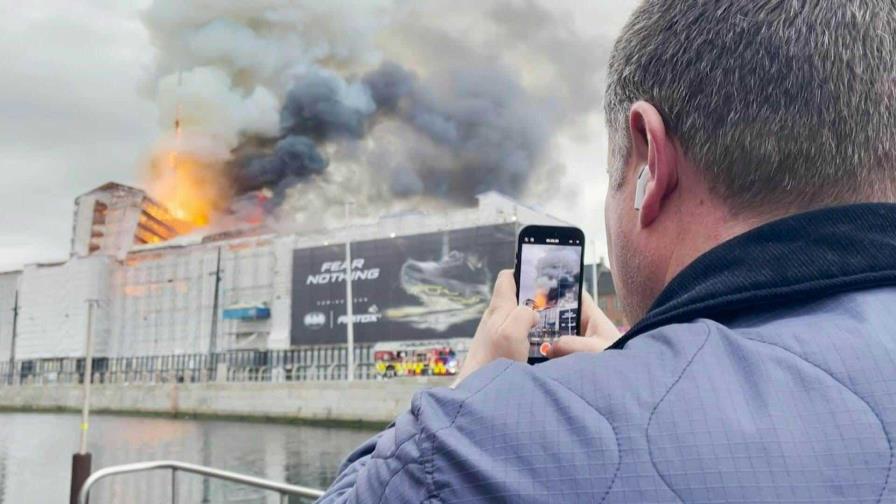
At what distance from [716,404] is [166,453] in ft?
59.4

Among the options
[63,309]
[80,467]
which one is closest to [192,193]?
[63,309]

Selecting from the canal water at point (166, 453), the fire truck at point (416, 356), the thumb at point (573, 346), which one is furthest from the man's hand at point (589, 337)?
the fire truck at point (416, 356)

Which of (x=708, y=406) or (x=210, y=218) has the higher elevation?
(x=210, y=218)

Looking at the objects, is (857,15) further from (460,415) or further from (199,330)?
(199,330)

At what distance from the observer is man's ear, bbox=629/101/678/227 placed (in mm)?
614

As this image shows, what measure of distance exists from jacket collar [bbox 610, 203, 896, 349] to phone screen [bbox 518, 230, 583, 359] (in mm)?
292

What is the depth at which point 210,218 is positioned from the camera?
56531 mm

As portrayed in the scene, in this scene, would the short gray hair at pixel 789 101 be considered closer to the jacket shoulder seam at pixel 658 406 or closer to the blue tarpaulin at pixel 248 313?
the jacket shoulder seam at pixel 658 406

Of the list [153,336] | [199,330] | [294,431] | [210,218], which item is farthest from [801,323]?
[210,218]

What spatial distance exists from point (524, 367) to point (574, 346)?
0.26 m

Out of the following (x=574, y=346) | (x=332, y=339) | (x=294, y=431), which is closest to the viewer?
(x=574, y=346)

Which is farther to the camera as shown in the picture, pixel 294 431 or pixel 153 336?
pixel 153 336

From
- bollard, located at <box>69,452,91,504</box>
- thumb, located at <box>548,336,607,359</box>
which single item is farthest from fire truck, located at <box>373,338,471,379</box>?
thumb, located at <box>548,336,607,359</box>

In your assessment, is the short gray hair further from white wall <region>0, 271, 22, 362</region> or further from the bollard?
white wall <region>0, 271, 22, 362</region>
